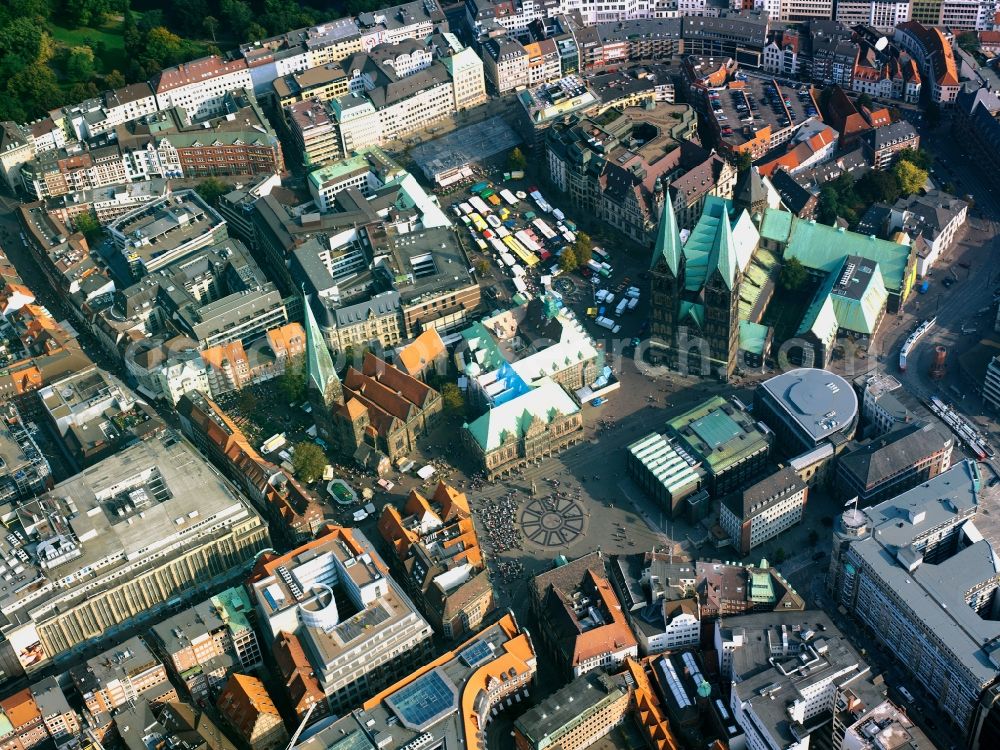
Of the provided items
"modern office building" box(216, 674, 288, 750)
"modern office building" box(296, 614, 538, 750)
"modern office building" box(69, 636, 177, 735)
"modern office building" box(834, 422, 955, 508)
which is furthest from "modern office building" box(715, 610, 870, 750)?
"modern office building" box(69, 636, 177, 735)

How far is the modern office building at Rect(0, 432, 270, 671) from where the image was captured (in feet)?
610

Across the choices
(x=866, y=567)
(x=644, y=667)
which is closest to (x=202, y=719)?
(x=644, y=667)

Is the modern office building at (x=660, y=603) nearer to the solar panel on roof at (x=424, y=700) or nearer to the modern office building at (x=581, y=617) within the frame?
the modern office building at (x=581, y=617)

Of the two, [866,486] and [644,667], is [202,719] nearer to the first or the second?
[644,667]

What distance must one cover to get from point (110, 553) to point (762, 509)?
9899 centimetres

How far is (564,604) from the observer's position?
180 meters

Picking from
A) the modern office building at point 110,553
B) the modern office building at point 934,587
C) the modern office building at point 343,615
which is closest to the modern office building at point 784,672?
Result: the modern office building at point 934,587

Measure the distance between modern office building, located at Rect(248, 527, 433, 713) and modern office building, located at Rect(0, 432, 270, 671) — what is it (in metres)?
12.7

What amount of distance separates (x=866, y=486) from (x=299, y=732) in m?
93.7

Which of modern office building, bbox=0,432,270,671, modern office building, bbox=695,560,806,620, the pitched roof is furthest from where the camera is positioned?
the pitched roof

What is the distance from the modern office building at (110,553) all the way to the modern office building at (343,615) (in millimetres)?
12710

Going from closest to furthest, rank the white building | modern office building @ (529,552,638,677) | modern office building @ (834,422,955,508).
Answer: modern office building @ (529,552,638,677), the white building, modern office building @ (834,422,955,508)

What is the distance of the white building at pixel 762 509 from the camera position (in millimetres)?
192875

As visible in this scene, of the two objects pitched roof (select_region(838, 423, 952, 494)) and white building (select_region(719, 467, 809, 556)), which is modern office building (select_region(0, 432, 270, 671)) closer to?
white building (select_region(719, 467, 809, 556))
